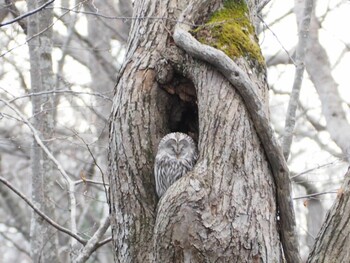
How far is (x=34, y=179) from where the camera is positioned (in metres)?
7.61

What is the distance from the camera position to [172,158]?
4910mm

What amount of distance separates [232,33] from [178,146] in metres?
0.86

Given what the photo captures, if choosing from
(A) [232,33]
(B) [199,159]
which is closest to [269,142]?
(B) [199,159]

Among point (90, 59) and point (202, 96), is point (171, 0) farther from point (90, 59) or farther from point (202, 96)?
point (90, 59)

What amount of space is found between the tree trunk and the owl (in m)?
0.06

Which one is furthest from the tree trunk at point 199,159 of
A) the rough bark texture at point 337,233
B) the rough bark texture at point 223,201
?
the rough bark texture at point 337,233

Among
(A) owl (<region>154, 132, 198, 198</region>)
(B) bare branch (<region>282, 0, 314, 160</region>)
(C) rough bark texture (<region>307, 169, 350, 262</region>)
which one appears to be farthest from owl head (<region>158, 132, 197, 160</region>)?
(B) bare branch (<region>282, 0, 314, 160</region>)

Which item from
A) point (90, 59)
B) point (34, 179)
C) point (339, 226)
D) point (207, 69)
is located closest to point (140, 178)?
point (207, 69)

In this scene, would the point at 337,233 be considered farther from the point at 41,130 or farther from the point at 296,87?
the point at 41,130

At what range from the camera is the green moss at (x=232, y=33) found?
4.85 meters

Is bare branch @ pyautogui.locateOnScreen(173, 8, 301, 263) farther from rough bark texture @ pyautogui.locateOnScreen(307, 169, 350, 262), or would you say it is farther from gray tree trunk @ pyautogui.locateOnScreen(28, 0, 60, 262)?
gray tree trunk @ pyautogui.locateOnScreen(28, 0, 60, 262)

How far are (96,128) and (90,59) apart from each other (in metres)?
4.19

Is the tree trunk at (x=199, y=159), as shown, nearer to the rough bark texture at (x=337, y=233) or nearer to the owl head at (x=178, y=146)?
the owl head at (x=178, y=146)

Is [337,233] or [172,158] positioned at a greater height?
[172,158]
